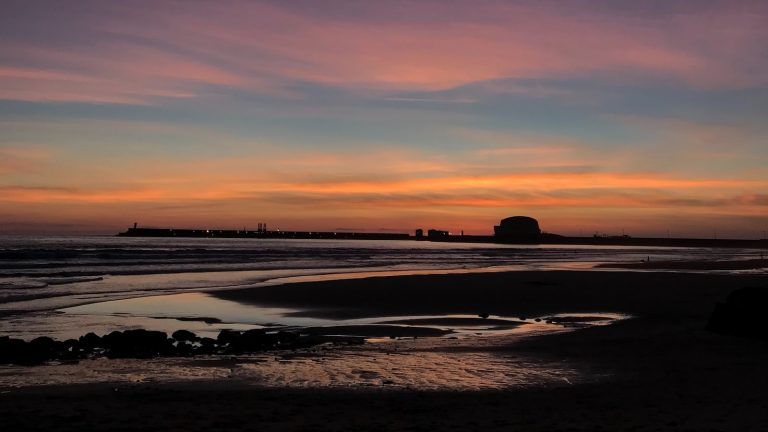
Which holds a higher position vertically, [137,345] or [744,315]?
[744,315]

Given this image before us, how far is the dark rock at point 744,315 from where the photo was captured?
16.1 meters

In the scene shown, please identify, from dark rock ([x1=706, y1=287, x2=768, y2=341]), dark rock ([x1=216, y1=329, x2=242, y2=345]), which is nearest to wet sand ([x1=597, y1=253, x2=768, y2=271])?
dark rock ([x1=706, y1=287, x2=768, y2=341])

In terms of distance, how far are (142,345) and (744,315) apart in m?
14.7

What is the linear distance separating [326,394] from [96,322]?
44.3 feet

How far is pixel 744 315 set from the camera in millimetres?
16578

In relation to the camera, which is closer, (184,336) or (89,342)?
(89,342)

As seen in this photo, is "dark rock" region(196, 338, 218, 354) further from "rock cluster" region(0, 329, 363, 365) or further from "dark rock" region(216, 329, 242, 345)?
"dark rock" region(216, 329, 242, 345)

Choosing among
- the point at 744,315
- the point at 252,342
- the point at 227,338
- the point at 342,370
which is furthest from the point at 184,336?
the point at 744,315

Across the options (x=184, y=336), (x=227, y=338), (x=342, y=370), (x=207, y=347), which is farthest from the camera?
(x=184, y=336)

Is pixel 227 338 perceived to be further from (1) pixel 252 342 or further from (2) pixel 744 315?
(2) pixel 744 315

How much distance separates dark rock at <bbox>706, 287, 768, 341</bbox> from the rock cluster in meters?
9.39

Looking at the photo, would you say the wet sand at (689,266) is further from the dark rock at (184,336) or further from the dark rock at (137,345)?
the dark rock at (137,345)

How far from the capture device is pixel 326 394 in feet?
36.0

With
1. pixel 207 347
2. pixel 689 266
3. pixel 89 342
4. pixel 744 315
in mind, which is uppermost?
pixel 744 315
